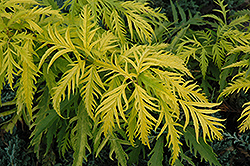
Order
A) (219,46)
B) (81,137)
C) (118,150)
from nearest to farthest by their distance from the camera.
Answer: (81,137)
(118,150)
(219,46)

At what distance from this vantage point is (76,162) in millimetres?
873

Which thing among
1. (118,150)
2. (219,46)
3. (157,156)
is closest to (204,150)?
(157,156)

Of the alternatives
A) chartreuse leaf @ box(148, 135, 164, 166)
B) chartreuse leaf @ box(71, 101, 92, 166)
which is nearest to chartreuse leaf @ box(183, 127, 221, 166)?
chartreuse leaf @ box(148, 135, 164, 166)

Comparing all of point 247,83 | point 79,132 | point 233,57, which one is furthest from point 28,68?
point 233,57

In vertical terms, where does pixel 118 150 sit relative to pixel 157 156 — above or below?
above

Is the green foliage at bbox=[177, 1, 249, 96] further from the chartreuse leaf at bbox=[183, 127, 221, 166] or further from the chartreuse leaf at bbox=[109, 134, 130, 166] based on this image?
the chartreuse leaf at bbox=[109, 134, 130, 166]

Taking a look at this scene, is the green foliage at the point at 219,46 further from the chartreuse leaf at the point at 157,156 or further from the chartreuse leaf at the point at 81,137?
the chartreuse leaf at the point at 81,137

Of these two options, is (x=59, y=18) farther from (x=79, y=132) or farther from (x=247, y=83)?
(x=247, y=83)

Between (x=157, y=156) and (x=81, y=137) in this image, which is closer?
(x=81, y=137)

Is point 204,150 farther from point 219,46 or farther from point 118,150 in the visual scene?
point 219,46

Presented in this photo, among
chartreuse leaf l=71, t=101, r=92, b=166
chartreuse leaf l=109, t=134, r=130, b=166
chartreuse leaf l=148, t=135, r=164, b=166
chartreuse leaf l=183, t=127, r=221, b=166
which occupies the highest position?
chartreuse leaf l=71, t=101, r=92, b=166

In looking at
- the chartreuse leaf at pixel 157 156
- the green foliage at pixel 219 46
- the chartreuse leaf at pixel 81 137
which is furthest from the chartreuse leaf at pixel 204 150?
the chartreuse leaf at pixel 81 137

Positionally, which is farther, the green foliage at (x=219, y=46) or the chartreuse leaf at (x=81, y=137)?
the green foliage at (x=219, y=46)

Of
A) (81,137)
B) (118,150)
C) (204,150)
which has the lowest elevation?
(204,150)
